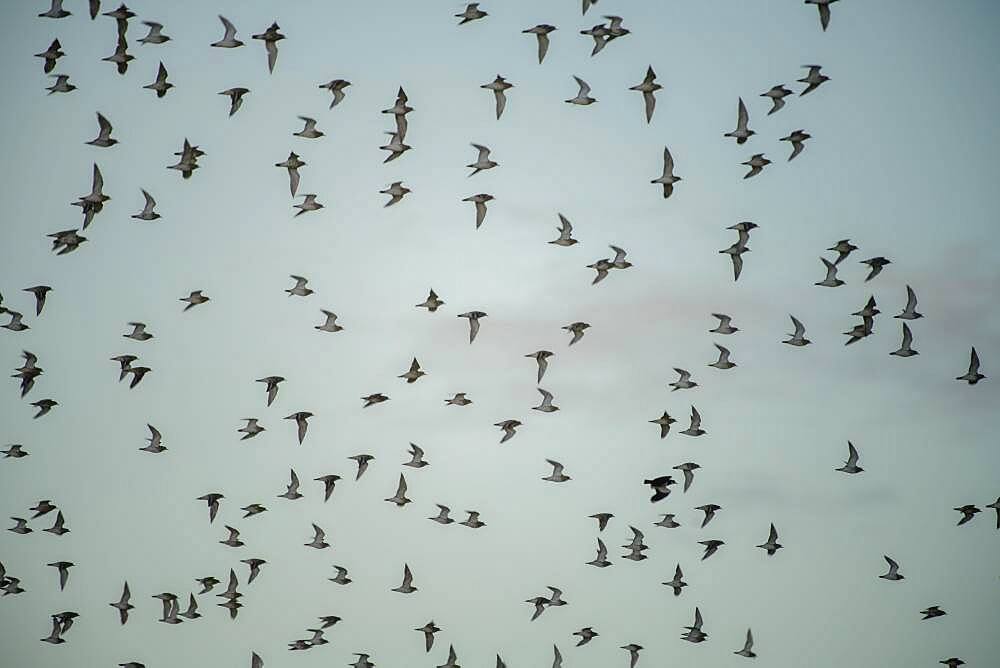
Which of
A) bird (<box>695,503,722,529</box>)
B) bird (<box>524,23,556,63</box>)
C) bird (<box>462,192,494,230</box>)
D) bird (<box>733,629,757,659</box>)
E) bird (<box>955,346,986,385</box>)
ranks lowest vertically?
bird (<box>733,629,757,659</box>)

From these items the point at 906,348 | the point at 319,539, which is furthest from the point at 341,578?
the point at 906,348

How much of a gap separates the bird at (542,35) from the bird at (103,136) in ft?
66.5

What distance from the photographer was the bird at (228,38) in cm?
6494

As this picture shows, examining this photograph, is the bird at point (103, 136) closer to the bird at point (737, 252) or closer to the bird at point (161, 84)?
the bird at point (161, 84)

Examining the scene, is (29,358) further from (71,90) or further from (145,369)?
(71,90)

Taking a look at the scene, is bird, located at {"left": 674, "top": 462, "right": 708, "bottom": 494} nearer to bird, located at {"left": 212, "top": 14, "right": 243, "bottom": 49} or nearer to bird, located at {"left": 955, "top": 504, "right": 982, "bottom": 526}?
bird, located at {"left": 955, "top": 504, "right": 982, "bottom": 526}

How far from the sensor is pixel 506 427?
8206cm

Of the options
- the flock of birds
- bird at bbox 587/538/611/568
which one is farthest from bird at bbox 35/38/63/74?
bird at bbox 587/538/611/568

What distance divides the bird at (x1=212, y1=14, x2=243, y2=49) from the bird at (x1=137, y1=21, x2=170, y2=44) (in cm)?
277

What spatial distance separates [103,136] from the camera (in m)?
66.5

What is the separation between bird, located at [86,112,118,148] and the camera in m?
65.9

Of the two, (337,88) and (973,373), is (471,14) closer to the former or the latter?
(337,88)

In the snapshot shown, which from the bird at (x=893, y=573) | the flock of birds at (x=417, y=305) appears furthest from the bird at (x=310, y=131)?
the bird at (x=893, y=573)

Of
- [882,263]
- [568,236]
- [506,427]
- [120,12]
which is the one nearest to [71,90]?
[120,12]
